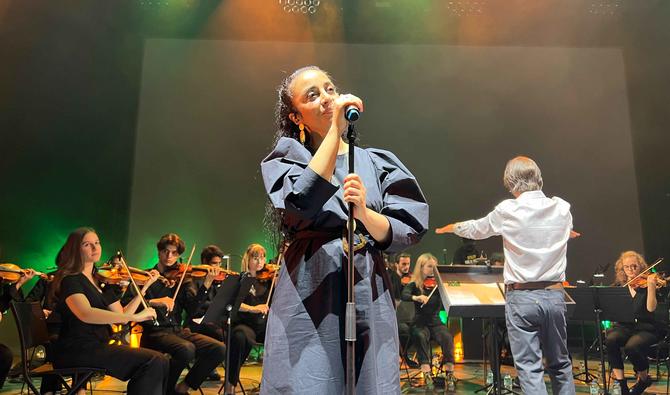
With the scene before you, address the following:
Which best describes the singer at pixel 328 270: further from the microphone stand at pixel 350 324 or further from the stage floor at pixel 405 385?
the stage floor at pixel 405 385

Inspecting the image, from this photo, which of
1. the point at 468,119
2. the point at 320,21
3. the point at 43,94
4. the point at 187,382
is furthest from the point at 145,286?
the point at 468,119

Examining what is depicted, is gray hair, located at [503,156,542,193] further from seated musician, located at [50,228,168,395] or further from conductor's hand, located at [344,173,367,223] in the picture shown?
seated musician, located at [50,228,168,395]

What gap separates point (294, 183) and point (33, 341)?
2944mm

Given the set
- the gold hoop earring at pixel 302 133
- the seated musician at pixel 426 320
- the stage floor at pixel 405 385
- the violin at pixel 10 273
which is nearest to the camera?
the gold hoop earring at pixel 302 133

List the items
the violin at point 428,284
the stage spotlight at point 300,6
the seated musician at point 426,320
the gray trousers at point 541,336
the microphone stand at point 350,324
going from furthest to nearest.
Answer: the stage spotlight at point 300,6, the violin at point 428,284, the seated musician at point 426,320, the gray trousers at point 541,336, the microphone stand at point 350,324

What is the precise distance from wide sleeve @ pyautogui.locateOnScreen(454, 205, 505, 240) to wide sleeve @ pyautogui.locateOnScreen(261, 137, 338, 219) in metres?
2.03

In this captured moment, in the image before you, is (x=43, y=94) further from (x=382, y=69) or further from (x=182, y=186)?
(x=382, y=69)

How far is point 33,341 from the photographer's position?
333 cm

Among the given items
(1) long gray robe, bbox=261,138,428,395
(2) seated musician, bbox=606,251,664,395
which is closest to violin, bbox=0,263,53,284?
(1) long gray robe, bbox=261,138,428,395

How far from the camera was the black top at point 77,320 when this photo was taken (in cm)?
335

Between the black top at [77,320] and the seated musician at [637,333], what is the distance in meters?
4.38

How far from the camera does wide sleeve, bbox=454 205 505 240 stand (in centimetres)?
312

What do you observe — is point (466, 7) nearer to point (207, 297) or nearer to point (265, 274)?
point (265, 274)

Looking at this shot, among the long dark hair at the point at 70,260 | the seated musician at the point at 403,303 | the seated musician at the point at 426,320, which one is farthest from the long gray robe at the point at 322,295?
the seated musician at the point at 403,303
